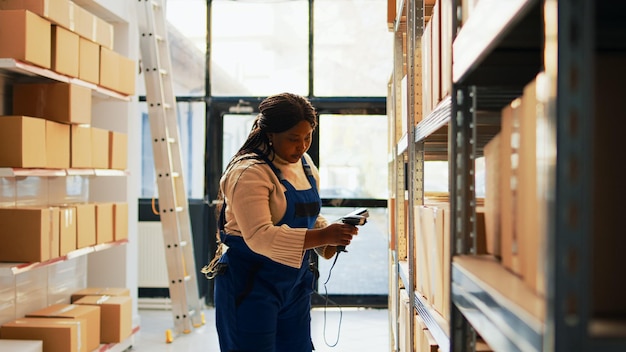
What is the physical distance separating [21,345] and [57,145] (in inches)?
42.1

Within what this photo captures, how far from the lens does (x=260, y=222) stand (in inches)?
89.4

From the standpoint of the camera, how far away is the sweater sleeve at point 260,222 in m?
2.27

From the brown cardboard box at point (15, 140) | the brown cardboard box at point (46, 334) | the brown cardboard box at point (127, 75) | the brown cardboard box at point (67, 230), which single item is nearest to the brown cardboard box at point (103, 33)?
the brown cardboard box at point (127, 75)

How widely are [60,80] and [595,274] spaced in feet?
11.3

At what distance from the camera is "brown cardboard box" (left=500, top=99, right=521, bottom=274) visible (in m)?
0.86

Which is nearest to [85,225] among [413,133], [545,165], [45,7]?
[45,7]

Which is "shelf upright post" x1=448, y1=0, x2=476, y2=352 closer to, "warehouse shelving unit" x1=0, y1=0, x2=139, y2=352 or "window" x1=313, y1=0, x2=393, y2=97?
"warehouse shelving unit" x1=0, y1=0, x2=139, y2=352

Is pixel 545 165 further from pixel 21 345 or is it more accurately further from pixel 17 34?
pixel 21 345

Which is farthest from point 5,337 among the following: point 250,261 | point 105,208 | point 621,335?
point 621,335

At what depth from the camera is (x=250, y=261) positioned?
2.40 meters

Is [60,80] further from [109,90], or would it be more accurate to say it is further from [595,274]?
[595,274]

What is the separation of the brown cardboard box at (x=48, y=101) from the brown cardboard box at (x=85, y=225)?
20.7 inches

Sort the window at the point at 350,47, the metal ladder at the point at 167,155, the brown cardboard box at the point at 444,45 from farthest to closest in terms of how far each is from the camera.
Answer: the window at the point at 350,47 < the metal ladder at the point at 167,155 < the brown cardboard box at the point at 444,45

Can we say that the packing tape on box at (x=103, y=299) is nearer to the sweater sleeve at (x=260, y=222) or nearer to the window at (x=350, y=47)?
the sweater sleeve at (x=260, y=222)
